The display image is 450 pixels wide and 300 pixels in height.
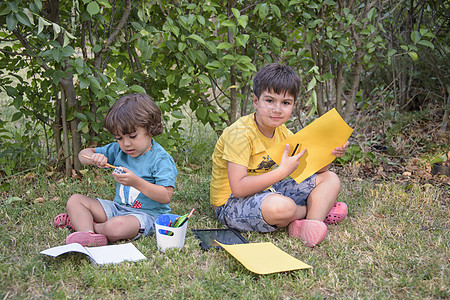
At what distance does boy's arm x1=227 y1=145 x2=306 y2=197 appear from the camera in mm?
2279

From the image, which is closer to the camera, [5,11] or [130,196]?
[5,11]

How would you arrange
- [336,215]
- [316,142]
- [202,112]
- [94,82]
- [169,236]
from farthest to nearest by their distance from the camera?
[202,112], [94,82], [336,215], [316,142], [169,236]

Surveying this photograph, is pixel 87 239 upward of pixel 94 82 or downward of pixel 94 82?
downward

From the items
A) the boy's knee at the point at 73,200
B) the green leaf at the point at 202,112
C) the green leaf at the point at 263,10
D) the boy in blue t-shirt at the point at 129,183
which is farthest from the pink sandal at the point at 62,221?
the green leaf at the point at 263,10

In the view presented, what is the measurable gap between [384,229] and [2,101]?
432cm

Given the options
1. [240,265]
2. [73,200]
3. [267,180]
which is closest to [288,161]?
[267,180]

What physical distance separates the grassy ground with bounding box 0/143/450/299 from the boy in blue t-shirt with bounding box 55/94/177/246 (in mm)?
129

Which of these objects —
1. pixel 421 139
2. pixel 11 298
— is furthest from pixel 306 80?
pixel 11 298

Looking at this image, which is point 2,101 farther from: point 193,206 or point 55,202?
point 193,206

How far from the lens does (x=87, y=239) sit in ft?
6.80

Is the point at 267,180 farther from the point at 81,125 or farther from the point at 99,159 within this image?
the point at 81,125

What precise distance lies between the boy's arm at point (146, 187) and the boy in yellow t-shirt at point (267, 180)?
0.36 metres

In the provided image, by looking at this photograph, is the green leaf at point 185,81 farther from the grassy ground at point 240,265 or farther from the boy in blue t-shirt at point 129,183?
the grassy ground at point 240,265

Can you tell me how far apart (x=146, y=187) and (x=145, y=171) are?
16 centimetres
